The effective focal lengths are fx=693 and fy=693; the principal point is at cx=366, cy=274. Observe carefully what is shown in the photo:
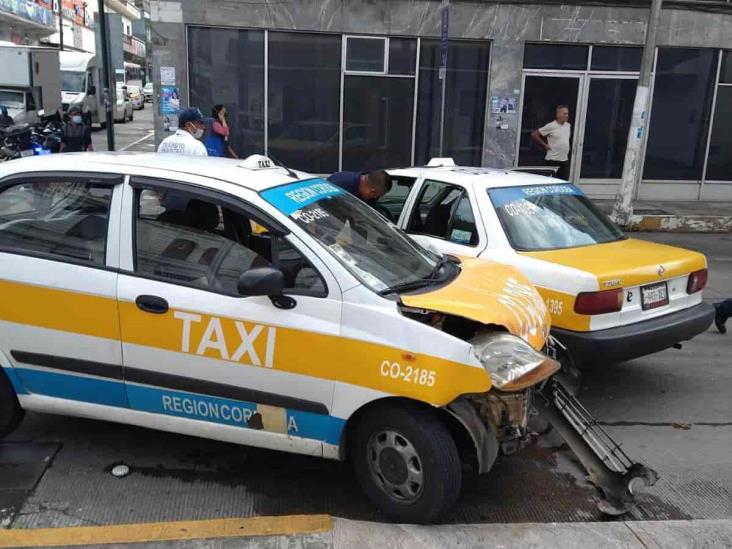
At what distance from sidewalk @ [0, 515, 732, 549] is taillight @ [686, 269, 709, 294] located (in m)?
2.24

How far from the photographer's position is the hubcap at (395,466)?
10.7 feet

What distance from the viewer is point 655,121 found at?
1434cm

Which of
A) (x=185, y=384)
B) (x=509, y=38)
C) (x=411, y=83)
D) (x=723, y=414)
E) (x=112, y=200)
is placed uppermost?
(x=509, y=38)

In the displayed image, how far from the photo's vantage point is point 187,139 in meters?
6.95

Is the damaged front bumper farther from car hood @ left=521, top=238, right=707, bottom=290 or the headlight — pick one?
car hood @ left=521, top=238, right=707, bottom=290

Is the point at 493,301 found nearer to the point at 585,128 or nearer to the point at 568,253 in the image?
the point at 568,253

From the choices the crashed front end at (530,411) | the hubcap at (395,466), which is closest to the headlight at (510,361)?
the crashed front end at (530,411)

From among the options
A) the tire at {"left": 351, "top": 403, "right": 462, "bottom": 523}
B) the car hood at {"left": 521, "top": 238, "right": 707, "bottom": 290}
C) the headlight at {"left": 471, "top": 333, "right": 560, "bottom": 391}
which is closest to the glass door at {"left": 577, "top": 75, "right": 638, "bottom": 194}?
the car hood at {"left": 521, "top": 238, "right": 707, "bottom": 290}

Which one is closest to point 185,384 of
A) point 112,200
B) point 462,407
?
point 112,200

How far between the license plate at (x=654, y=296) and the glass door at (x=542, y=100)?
9.54 m

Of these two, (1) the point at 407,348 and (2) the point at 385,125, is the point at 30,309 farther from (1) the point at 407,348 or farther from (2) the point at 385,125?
(2) the point at 385,125

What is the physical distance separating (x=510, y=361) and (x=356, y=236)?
111 cm

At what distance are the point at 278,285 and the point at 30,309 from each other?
1402 millimetres

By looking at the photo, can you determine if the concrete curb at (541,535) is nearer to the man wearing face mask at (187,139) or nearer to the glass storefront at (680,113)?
the man wearing face mask at (187,139)
